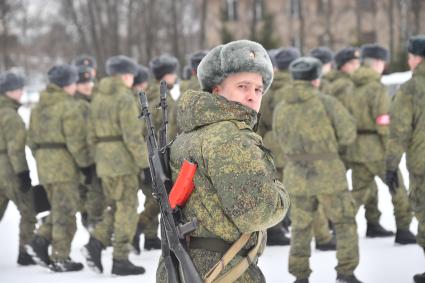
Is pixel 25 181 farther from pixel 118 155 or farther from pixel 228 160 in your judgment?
pixel 228 160

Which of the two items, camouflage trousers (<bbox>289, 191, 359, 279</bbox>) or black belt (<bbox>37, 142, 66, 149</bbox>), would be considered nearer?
camouflage trousers (<bbox>289, 191, 359, 279</bbox>)

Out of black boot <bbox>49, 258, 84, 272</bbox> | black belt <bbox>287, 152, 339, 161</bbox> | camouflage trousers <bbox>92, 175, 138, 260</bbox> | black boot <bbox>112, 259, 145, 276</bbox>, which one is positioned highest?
black belt <bbox>287, 152, 339, 161</bbox>

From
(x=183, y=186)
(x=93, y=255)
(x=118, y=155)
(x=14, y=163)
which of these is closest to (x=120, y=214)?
(x=93, y=255)

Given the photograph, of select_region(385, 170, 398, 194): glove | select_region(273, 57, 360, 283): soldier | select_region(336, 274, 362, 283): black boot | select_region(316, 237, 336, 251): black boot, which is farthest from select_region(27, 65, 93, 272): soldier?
select_region(385, 170, 398, 194): glove

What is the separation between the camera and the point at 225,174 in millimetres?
2580

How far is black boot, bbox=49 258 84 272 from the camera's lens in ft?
22.4

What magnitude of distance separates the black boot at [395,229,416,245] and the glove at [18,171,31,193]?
162 inches

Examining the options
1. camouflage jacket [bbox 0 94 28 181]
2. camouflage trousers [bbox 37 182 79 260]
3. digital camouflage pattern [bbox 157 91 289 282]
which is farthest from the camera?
camouflage jacket [bbox 0 94 28 181]

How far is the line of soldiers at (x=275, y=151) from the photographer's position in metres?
5.49

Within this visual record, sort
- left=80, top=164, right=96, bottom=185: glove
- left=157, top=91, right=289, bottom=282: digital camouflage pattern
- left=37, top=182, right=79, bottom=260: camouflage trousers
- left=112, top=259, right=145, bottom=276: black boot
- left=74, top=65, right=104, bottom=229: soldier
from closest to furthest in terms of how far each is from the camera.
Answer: left=157, top=91, right=289, bottom=282: digital camouflage pattern < left=112, top=259, right=145, bottom=276: black boot < left=37, top=182, right=79, bottom=260: camouflage trousers < left=80, top=164, right=96, bottom=185: glove < left=74, top=65, right=104, bottom=229: soldier

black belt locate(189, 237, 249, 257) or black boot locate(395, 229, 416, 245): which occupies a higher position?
black belt locate(189, 237, 249, 257)

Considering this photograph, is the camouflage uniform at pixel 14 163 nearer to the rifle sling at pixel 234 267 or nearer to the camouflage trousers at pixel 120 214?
the camouflage trousers at pixel 120 214

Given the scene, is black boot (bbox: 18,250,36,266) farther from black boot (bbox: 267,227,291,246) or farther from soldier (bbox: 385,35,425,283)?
soldier (bbox: 385,35,425,283)

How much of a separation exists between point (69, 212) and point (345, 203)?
2960 mm
